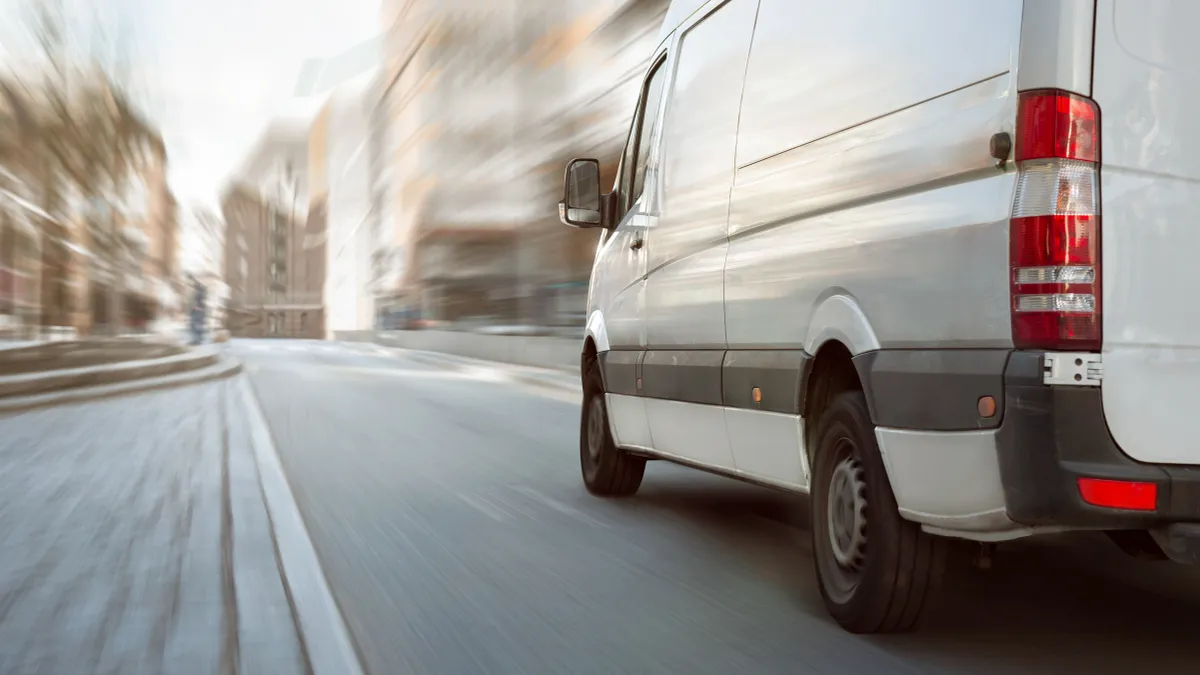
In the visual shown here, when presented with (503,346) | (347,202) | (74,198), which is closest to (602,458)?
(74,198)

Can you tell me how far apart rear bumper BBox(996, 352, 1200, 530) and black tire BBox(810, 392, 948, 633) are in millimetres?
699

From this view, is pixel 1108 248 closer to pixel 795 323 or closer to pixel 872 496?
pixel 872 496

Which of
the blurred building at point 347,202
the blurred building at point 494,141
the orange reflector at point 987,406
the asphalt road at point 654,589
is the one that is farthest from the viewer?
the blurred building at point 347,202

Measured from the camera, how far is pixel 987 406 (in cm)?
359

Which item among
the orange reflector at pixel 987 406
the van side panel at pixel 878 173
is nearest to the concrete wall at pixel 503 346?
the van side panel at pixel 878 173

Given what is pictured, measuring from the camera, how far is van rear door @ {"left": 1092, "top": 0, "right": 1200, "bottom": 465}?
11.4ft

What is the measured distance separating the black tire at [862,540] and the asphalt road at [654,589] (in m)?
0.11

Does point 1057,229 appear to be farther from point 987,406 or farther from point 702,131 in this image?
point 702,131

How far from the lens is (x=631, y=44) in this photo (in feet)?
93.5

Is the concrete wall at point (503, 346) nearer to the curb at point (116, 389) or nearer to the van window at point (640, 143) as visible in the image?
the curb at point (116, 389)

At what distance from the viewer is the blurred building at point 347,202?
93500mm

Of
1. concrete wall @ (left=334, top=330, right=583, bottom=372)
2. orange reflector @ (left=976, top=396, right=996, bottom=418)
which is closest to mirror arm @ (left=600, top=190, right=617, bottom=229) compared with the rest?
orange reflector @ (left=976, top=396, right=996, bottom=418)

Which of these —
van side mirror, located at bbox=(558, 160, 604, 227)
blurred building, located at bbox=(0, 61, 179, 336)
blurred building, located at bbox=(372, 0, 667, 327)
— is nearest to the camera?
van side mirror, located at bbox=(558, 160, 604, 227)

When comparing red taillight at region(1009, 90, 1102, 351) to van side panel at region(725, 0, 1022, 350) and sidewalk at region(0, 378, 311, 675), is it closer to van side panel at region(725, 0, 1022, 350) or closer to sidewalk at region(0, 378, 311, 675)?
van side panel at region(725, 0, 1022, 350)
